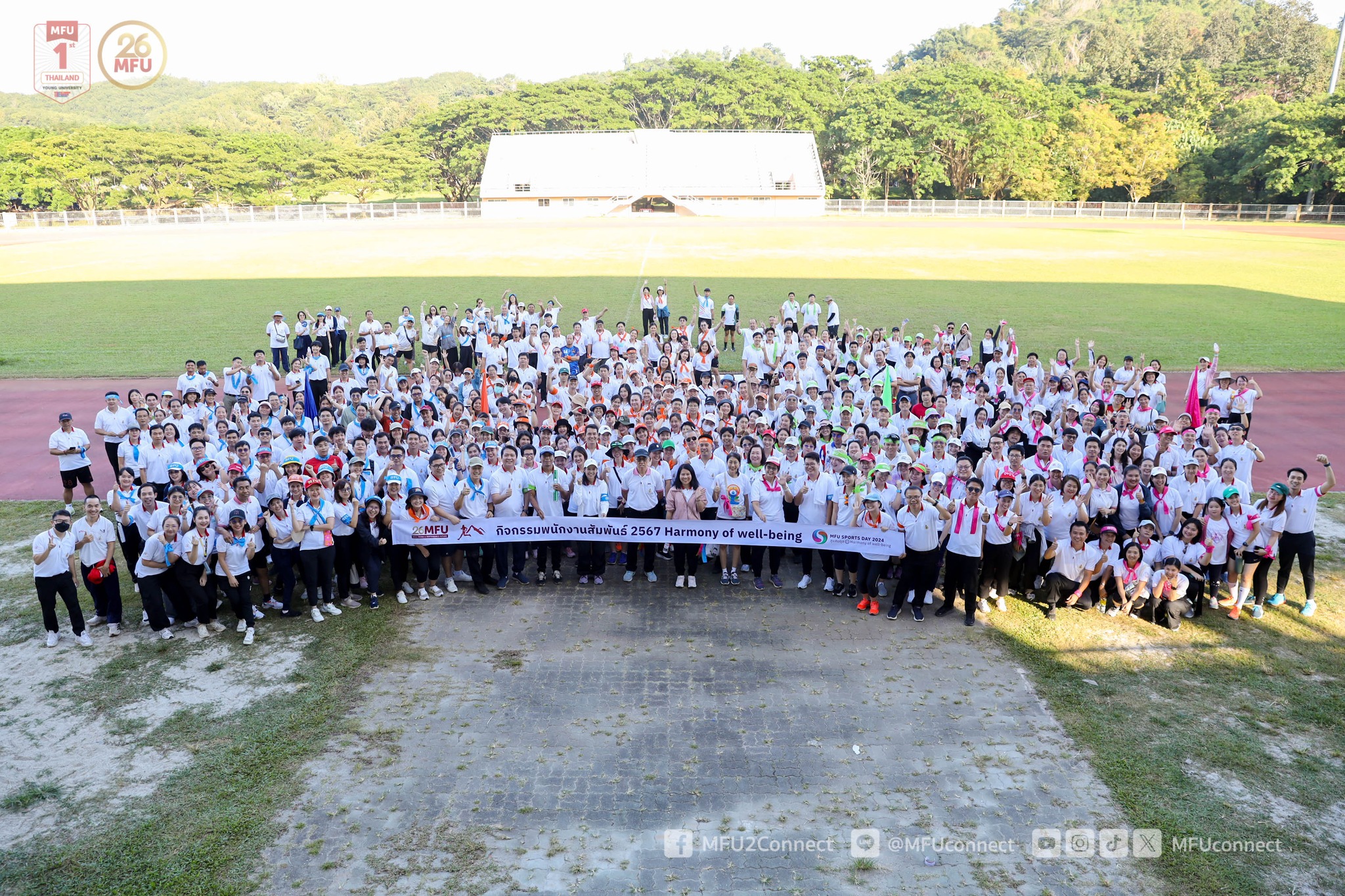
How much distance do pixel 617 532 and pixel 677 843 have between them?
14.2 ft

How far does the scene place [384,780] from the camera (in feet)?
22.0

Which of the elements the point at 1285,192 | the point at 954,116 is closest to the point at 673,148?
the point at 954,116

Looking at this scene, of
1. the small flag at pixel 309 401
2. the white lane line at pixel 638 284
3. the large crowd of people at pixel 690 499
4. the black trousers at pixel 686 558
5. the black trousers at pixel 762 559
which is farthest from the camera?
the white lane line at pixel 638 284

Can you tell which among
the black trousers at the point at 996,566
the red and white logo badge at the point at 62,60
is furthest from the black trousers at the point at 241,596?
the red and white logo badge at the point at 62,60

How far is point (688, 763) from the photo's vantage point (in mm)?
6891

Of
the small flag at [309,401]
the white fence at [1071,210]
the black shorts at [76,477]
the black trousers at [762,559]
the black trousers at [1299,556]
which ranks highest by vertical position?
the white fence at [1071,210]

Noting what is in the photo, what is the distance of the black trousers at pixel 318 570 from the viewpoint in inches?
363

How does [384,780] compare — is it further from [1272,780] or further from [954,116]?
[954,116]

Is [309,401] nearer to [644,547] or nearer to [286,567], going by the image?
[286,567]

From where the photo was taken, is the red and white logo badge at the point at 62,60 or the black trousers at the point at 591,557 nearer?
the black trousers at the point at 591,557

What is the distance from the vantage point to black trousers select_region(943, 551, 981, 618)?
8.99m

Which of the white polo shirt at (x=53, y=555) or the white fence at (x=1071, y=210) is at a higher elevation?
the white fence at (x=1071, y=210)

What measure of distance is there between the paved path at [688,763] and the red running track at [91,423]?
8381 mm

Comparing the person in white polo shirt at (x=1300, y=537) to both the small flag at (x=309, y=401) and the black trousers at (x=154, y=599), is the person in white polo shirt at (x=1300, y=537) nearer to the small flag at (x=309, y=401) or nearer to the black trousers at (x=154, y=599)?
the black trousers at (x=154, y=599)
